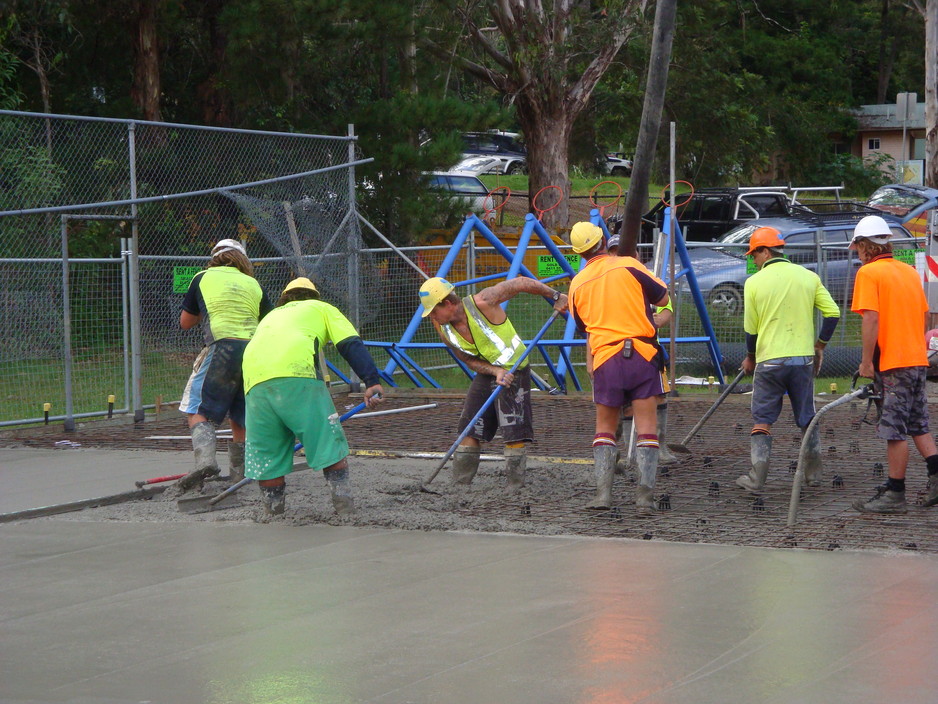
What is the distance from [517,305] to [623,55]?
344 inches

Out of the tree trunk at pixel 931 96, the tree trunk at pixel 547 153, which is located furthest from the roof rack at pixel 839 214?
the tree trunk at pixel 547 153

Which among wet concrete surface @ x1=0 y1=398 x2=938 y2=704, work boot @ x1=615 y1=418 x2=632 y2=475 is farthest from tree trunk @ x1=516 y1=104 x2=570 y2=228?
wet concrete surface @ x1=0 y1=398 x2=938 y2=704

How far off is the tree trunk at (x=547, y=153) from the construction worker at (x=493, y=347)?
15102 millimetres

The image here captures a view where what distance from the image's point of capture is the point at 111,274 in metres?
13.1

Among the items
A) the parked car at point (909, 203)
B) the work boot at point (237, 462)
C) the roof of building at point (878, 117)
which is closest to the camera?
the work boot at point (237, 462)

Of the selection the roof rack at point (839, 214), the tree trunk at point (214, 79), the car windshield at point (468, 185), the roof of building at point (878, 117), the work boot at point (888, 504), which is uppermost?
the roof of building at point (878, 117)

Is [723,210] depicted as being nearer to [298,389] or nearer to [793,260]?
[793,260]

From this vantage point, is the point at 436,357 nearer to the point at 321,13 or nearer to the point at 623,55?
the point at 321,13

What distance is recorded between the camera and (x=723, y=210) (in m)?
24.1

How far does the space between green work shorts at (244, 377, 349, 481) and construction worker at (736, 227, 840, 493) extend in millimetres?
2753

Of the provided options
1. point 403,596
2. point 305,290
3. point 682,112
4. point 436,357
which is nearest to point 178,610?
point 403,596

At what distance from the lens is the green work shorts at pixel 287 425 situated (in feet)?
24.9

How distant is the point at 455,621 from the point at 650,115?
4.61 metres

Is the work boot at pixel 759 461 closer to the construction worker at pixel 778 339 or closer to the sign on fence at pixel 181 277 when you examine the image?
the construction worker at pixel 778 339
